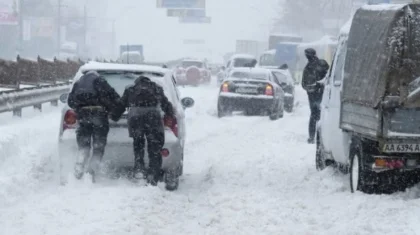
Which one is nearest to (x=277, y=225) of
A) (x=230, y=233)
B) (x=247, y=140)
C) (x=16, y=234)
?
(x=230, y=233)

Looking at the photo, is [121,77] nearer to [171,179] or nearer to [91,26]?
[171,179]

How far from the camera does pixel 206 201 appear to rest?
995 centimetres

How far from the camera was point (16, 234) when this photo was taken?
7.53 m

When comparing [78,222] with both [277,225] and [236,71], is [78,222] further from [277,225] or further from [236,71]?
[236,71]

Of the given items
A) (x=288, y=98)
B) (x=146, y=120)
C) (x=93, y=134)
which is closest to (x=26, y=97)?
(x=93, y=134)

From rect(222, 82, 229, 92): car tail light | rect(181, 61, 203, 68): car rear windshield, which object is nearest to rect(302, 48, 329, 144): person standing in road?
rect(222, 82, 229, 92): car tail light

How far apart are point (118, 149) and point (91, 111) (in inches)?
22.3

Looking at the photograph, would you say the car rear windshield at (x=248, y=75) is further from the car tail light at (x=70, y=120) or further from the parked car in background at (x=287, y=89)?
the car tail light at (x=70, y=120)

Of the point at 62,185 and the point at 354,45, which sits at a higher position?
the point at 354,45

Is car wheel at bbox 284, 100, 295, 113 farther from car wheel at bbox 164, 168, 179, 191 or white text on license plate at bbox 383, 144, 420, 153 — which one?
white text on license plate at bbox 383, 144, 420, 153

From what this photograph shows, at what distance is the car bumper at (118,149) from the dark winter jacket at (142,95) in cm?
31

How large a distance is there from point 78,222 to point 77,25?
379 feet

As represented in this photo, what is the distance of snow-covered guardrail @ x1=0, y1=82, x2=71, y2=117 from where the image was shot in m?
16.2

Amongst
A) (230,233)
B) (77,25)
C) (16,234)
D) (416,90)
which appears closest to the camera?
(16,234)
